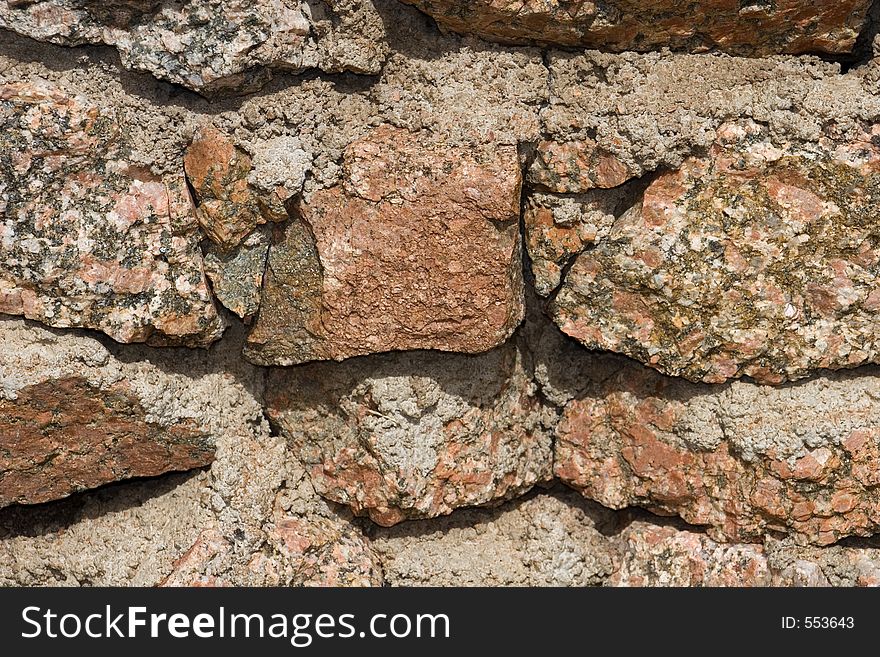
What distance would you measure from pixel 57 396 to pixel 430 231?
71 centimetres

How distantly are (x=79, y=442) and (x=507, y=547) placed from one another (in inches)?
33.3

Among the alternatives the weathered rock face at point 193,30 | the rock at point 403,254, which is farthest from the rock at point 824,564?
the weathered rock face at point 193,30

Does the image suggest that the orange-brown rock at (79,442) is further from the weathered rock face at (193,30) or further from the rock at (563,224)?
the rock at (563,224)

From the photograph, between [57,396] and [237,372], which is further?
[237,372]

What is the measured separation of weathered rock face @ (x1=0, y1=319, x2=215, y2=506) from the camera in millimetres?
1806

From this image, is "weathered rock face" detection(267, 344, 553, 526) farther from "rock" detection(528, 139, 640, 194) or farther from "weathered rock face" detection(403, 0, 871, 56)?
"weathered rock face" detection(403, 0, 871, 56)

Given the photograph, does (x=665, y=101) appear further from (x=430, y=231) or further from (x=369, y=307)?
(x=369, y=307)

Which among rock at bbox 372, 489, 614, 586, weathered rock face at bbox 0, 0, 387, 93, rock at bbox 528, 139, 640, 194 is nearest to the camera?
weathered rock face at bbox 0, 0, 387, 93

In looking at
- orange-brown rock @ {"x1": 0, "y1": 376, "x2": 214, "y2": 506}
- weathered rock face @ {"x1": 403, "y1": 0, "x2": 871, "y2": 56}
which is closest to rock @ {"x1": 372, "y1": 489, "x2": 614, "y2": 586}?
orange-brown rock @ {"x1": 0, "y1": 376, "x2": 214, "y2": 506}

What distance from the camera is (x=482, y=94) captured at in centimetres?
181

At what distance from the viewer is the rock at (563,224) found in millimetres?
1848

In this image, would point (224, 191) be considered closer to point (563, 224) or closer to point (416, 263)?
point (416, 263)

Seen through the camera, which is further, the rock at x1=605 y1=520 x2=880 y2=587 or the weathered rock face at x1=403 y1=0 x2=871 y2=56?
the rock at x1=605 y1=520 x2=880 y2=587
